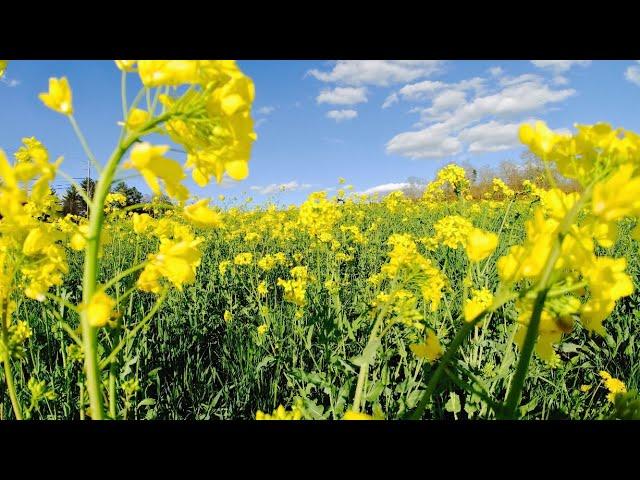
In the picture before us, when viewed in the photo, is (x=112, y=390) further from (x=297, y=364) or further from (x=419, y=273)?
(x=297, y=364)

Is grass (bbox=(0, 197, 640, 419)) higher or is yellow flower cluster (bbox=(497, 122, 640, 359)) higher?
yellow flower cluster (bbox=(497, 122, 640, 359))

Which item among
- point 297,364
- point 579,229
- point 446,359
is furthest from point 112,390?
point 297,364

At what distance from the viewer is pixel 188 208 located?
0.89 metres

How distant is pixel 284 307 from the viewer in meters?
4.41

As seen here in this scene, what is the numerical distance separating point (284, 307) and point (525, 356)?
390 centimetres

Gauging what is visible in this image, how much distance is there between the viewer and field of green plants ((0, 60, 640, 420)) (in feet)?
2.28

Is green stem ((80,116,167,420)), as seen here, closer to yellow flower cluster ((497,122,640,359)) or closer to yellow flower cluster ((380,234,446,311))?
yellow flower cluster ((497,122,640,359))

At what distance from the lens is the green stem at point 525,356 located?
61 cm

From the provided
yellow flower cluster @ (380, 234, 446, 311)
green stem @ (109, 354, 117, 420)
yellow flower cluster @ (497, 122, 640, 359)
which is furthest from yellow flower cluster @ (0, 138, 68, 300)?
yellow flower cluster @ (380, 234, 446, 311)

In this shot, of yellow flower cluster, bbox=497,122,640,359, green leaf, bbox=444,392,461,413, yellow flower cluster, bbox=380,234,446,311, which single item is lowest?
green leaf, bbox=444,392,461,413

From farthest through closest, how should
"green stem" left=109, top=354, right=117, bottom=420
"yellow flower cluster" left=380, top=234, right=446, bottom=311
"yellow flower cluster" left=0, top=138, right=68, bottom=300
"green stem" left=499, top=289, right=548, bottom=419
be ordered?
"yellow flower cluster" left=380, top=234, right=446, bottom=311 < "green stem" left=109, top=354, right=117, bottom=420 < "yellow flower cluster" left=0, top=138, right=68, bottom=300 < "green stem" left=499, top=289, right=548, bottom=419

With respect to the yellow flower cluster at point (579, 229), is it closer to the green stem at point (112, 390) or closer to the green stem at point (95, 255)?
the green stem at point (95, 255)
